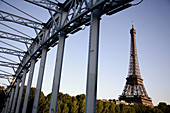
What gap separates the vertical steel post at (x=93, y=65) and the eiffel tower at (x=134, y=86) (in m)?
56.2

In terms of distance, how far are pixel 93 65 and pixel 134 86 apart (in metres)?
59.0

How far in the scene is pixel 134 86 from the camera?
59594 millimetres

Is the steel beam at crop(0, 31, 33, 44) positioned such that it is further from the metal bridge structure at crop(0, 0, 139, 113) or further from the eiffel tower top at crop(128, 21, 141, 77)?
the eiffel tower top at crop(128, 21, 141, 77)

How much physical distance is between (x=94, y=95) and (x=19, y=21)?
826 cm

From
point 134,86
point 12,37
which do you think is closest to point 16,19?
point 12,37

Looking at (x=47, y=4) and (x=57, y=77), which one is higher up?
(x=47, y=4)

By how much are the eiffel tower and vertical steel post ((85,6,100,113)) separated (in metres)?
56.2

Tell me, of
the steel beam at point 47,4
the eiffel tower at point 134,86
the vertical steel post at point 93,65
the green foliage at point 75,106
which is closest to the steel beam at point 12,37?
the steel beam at point 47,4

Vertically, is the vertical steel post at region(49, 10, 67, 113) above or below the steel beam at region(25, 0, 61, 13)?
below

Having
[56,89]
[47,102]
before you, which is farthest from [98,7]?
[47,102]

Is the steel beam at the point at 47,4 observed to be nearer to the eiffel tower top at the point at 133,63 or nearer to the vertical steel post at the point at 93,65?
the vertical steel post at the point at 93,65

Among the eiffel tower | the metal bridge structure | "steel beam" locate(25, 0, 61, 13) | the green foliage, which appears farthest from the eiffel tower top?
"steel beam" locate(25, 0, 61, 13)

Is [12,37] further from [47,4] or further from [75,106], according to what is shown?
[75,106]

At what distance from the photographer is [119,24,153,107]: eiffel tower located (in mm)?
57844
